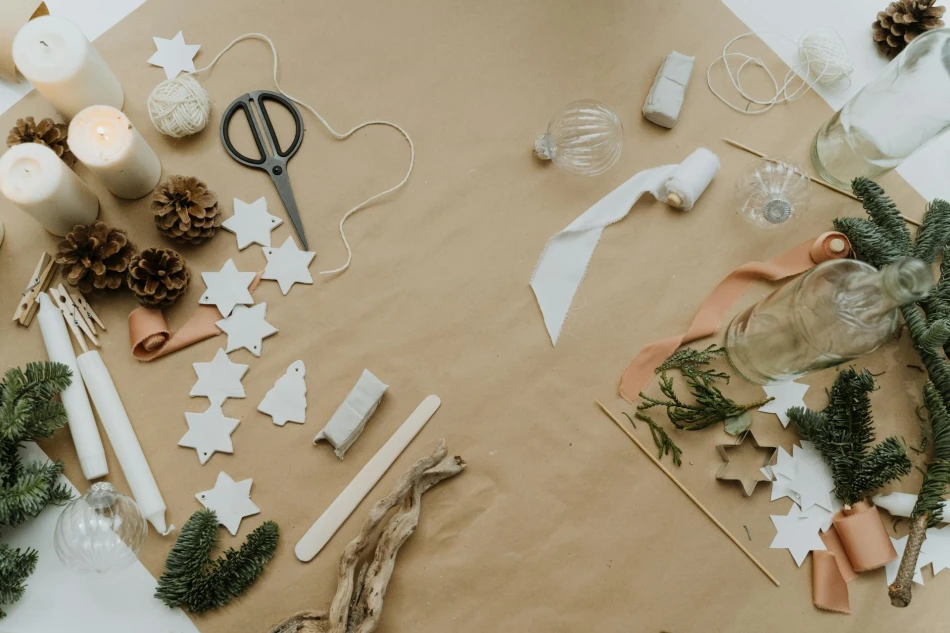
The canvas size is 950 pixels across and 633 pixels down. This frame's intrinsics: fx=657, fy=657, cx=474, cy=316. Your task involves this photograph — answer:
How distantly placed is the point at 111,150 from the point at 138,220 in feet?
0.43

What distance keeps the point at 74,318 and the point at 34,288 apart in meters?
0.08

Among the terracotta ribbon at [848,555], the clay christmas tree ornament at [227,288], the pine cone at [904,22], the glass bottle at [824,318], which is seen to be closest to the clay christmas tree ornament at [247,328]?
the clay christmas tree ornament at [227,288]

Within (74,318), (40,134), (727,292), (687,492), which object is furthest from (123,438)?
(727,292)

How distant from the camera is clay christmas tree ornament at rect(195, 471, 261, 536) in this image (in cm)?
91

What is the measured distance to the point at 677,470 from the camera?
970 millimetres

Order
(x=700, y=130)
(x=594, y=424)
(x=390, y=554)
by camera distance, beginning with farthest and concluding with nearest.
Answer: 1. (x=700, y=130)
2. (x=594, y=424)
3. (x=390, y=554)

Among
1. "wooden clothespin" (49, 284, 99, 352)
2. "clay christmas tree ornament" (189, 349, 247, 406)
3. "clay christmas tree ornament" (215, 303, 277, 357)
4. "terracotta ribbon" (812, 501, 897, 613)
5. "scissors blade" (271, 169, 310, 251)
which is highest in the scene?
"scissors blade" (271, 169, 310, 251)

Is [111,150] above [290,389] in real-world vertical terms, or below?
above

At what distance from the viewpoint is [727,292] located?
1026 mm

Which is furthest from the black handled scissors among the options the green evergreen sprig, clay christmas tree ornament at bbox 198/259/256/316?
the green evergreen sprig

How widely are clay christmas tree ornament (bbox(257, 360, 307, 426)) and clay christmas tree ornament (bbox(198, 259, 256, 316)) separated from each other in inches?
5.4

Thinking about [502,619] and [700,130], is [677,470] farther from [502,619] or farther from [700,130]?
[700,130]

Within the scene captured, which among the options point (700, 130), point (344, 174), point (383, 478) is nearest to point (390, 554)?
point (383, 478)

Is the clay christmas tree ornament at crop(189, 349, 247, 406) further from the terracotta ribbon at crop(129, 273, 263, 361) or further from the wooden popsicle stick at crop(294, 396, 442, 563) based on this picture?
the wooden popsicle stick at crop(294, 396, 442, 563)
